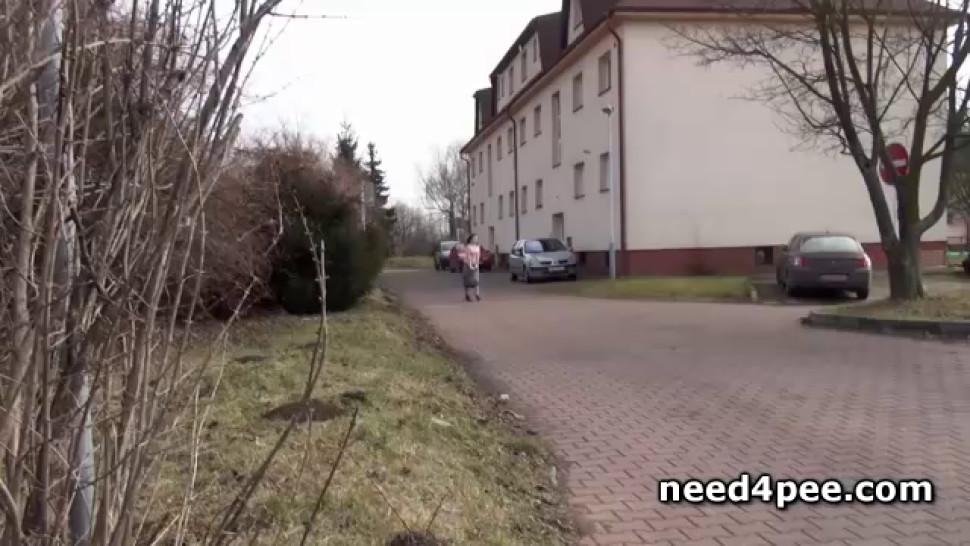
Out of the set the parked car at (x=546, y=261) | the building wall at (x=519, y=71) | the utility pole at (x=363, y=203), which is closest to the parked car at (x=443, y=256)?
the building wall at (x=519, y=71)

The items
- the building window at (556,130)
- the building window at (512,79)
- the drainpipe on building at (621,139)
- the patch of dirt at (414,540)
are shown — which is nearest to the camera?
the patch of dirt at (414,540)

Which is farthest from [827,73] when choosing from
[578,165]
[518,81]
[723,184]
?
[518,81]

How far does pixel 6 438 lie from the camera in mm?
2012

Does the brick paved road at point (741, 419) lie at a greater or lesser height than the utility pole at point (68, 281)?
lesser

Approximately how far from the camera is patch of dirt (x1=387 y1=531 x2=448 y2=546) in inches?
154

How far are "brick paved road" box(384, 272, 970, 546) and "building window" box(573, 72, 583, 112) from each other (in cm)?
2003

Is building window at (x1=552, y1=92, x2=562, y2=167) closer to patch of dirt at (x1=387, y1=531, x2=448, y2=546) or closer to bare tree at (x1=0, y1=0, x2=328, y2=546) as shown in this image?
patch of dirt at (x1=387, y1=531, x2=448, y2=546)

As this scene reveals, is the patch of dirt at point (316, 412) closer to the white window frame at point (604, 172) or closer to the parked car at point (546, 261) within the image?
the parked car at point (546, 261)

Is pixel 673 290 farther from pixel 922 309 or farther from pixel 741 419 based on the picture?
pixel 741 419

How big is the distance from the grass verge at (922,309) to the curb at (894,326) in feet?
0.76

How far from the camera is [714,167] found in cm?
2789

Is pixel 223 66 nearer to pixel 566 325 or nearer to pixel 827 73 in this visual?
→ pixel 566 325

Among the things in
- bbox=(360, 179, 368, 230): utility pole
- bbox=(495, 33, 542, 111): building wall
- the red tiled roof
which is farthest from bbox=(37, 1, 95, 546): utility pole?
bbox=(495, 33, 542, 111): building wall

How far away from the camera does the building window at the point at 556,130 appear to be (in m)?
35.0
